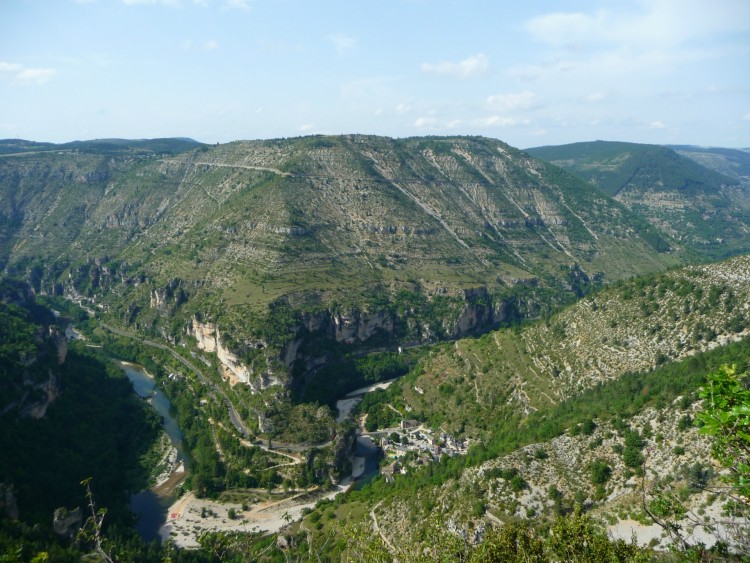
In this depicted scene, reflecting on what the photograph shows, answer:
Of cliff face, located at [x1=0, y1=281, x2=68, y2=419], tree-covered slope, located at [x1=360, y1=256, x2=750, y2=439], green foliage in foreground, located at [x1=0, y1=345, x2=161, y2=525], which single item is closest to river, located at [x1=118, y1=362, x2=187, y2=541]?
green foliage in foreground, located at [x1=0, y1=345, x2=161, y2=525]

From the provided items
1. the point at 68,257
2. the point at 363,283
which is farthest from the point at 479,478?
the point at 68,257

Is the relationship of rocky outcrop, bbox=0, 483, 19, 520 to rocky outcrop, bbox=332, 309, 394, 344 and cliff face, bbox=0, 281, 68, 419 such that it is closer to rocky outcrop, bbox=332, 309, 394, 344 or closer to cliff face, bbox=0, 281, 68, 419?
cliff face, bbox=0, 281, 68, 419

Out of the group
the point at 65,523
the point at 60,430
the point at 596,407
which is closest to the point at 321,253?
the point at 60,430

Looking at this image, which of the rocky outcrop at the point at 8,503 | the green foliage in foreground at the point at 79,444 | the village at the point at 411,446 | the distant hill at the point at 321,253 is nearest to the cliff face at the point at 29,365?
the green foliage in foreground at the point at 79,444

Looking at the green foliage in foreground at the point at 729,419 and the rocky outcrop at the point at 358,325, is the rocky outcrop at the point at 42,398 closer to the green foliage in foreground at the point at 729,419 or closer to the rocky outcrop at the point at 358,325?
the rocky outcrop at the point at 358,325

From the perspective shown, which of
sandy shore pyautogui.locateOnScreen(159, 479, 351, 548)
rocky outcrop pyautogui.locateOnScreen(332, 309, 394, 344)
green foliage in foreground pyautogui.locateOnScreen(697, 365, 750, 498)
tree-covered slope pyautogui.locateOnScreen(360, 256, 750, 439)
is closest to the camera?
green foliage in foreground pyautogui.locateOnScreen(697, 365, 750, 498)

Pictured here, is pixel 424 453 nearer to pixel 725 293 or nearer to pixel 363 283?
pixel 725 293

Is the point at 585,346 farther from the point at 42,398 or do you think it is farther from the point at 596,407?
the point at 42,398
